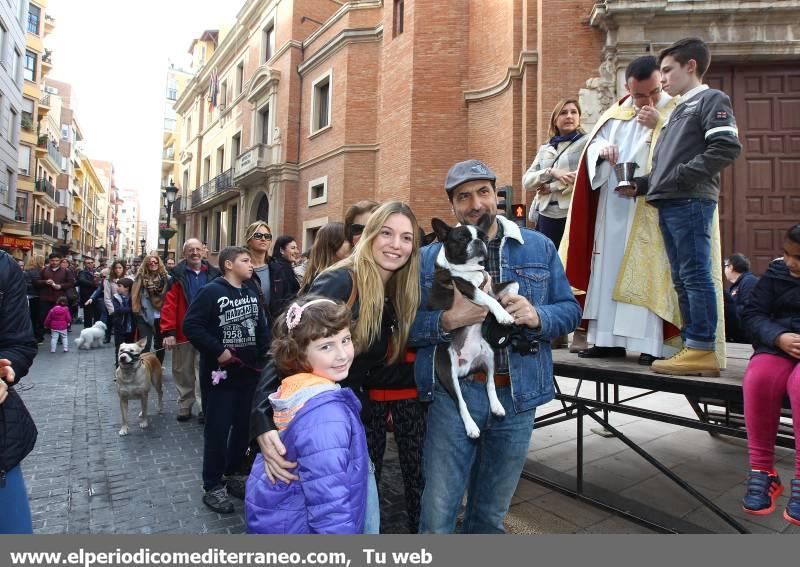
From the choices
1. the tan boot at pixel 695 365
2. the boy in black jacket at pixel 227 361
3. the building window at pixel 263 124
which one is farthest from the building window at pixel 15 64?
the tan boot at pixel 695 365

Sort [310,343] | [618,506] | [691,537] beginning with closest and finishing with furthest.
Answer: [310,343], [691,537], [618,506]

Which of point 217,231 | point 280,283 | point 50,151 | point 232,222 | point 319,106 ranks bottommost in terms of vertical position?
point 280,283

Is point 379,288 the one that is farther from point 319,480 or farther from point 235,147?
point 235,147

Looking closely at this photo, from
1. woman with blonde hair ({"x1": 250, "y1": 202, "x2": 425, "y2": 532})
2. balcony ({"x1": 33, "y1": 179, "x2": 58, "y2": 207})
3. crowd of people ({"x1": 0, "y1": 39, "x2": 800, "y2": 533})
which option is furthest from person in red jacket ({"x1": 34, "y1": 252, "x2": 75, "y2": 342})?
balcony ({"x1": 33, "y1": 179, "x2": 58, "y2": 207})

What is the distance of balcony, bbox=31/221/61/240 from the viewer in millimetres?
39963

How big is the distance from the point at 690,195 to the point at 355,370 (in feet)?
7.55

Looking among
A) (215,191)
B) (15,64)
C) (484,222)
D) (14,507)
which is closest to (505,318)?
(484,222)

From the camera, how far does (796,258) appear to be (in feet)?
8.45

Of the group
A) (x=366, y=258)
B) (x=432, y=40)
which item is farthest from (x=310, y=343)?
(x=432, y=40)

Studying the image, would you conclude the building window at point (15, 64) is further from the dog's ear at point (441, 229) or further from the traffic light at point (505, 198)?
the dog's ear at point (441, 229)

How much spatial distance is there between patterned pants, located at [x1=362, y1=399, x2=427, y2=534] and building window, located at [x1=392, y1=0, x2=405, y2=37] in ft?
56.1

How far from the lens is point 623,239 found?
350 centimetres

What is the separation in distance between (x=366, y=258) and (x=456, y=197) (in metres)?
0.56

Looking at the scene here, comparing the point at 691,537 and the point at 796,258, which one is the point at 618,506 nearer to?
the point at 691,537
